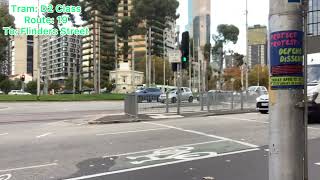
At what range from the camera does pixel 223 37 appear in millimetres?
100500

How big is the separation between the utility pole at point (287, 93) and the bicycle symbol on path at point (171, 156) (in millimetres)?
5594

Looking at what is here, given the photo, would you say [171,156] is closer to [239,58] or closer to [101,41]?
[101,41]

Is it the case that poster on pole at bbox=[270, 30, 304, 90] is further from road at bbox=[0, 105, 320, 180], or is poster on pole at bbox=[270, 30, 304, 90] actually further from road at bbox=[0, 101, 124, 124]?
road at bbox=[0, 101, 124, 124]

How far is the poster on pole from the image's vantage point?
154 inches

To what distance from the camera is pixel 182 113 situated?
24.3m

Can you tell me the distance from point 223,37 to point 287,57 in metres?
98.1

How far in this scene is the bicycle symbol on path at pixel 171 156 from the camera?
Answer: 982 centimetres

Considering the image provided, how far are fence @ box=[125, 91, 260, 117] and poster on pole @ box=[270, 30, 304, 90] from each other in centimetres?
1790

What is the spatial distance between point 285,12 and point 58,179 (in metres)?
5.38

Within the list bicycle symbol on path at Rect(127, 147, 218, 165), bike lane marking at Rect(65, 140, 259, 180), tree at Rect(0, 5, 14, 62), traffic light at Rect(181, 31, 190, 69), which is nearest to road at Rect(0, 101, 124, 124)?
traffic light at Rect(181, 31, 190, 69)

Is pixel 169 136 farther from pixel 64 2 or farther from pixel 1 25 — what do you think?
pixel 1 25

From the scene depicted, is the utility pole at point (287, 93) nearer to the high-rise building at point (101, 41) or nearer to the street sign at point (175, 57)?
the street sign at point (175, 57)

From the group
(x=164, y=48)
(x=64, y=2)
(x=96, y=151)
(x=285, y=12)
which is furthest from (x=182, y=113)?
(x=164, y=48)

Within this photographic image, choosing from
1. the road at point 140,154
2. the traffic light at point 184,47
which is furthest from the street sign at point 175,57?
the road at point 140,154
